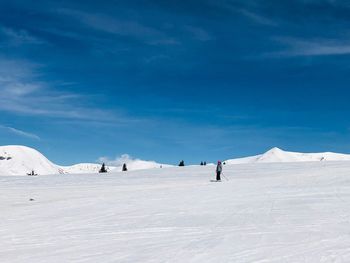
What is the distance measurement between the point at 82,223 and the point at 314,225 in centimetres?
745

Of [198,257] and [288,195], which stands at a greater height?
[288,195]

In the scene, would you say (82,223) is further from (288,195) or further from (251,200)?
(288,195)

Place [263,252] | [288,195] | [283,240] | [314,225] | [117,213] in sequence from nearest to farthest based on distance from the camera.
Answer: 1. [263,252]
2. [283,240]
3. [314,225]
4. [117,213]
5. [288,195]

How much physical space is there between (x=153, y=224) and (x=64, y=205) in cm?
771

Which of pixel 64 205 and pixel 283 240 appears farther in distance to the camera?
pixel 64 205

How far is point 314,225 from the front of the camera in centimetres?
1330

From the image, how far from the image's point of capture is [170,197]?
2327cm

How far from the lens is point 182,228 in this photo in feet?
45.0

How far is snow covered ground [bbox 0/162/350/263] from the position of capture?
32.9ft

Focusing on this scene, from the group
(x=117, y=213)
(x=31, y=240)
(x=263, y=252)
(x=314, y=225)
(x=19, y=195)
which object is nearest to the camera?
(x=263, y=252)

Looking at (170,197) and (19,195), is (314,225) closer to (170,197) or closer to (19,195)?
(170,197)

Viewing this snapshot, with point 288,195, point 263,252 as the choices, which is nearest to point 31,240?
point 263,252

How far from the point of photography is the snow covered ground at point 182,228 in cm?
1002

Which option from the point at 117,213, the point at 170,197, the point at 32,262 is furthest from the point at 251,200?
the point at 32,262
